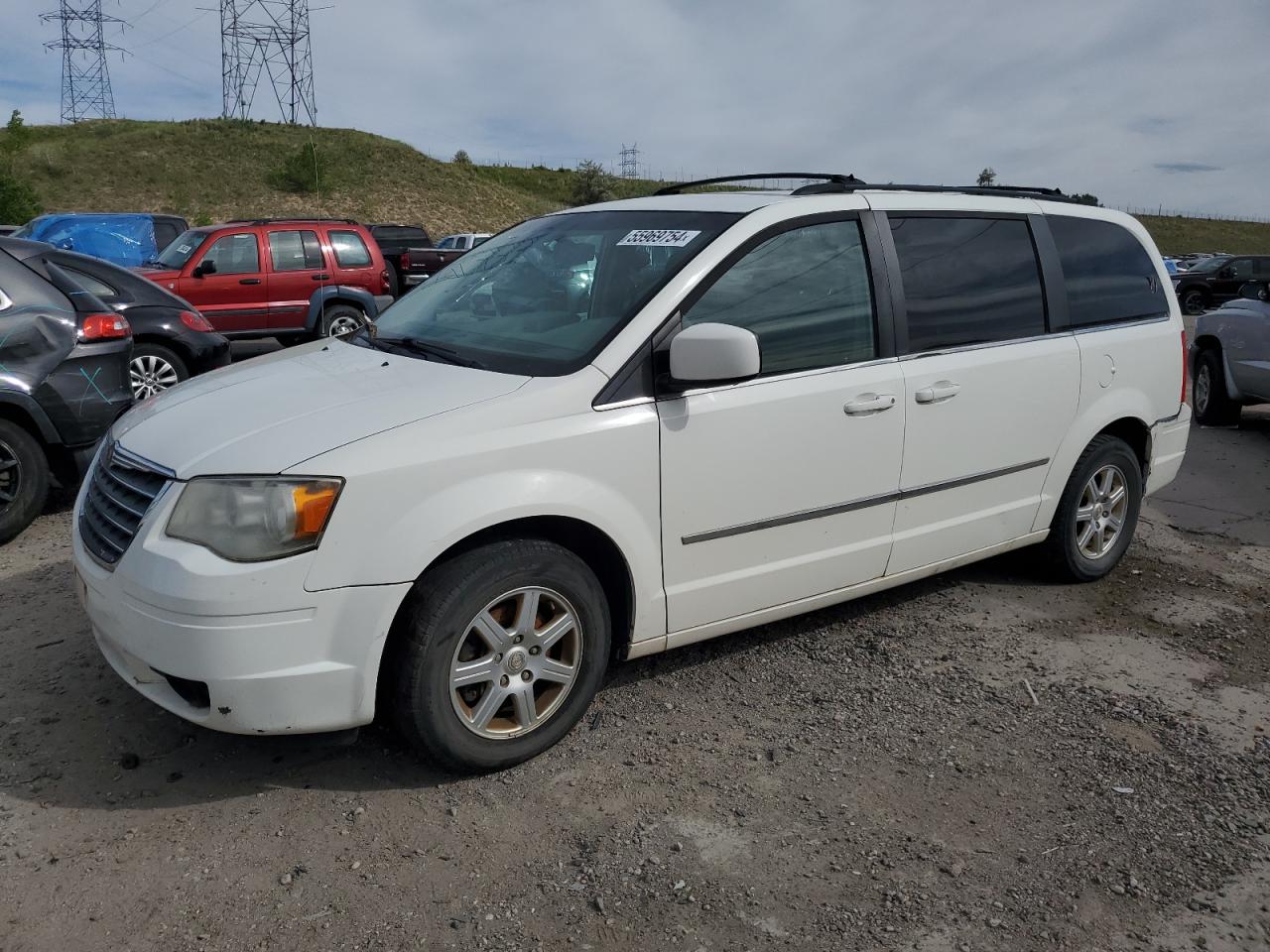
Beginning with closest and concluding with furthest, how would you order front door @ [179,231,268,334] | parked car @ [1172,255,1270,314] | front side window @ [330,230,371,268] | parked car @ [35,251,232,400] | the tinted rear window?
the tinted rear window
parked car @ [35,251,232,400]
front door @ [179,231,268,334]
front side window @ [330,230,371,268]
parked car @ [1172,255,1270,314]

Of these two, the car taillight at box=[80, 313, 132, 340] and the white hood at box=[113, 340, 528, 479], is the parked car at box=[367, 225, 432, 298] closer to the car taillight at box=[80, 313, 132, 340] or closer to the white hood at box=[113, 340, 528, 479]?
the car taillight at box=[80, 313, 132, 340]

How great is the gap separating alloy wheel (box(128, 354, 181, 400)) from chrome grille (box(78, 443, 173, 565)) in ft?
17.8

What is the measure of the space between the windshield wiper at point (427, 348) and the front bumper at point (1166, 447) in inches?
139

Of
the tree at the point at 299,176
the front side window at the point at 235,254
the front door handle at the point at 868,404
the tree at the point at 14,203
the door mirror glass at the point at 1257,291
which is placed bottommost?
the front door handle at the point at 868,404

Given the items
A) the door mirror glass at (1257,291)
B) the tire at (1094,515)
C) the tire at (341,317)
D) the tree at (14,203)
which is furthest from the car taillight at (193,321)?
the tree at (14,203)

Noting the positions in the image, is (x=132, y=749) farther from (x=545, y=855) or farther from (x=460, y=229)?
(x=460, y=229)

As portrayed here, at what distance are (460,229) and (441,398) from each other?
57.8 meters

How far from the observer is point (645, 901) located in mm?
2684

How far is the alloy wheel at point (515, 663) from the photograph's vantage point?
10.2 ft

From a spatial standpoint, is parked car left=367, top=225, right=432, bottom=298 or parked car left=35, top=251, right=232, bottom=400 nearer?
parked car left=35, top=251, right=232, bottom=400

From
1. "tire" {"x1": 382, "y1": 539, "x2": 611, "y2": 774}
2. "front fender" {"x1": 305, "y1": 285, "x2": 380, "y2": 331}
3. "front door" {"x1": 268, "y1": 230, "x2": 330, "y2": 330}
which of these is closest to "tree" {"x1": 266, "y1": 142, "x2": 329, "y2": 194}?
"front door" {"x1": 268, "y1": 230, "x2": 330, "y2": 330}

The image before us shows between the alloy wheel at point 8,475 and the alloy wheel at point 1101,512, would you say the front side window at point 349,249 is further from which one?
the alloy wheel at point 1101,512

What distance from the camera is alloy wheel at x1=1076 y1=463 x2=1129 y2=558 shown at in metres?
4.98

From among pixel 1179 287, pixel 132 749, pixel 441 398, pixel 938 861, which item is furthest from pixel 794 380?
pixel 1179 287
